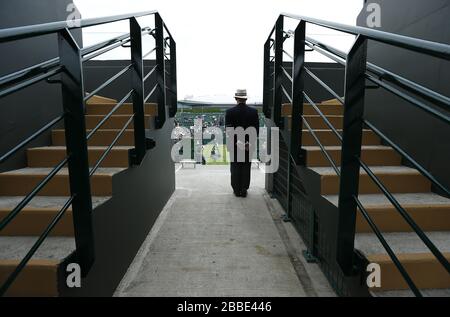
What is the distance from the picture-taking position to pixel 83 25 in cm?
155

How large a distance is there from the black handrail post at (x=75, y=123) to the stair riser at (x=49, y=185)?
55 centimetres

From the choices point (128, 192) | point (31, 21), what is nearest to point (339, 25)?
point (128, 192)

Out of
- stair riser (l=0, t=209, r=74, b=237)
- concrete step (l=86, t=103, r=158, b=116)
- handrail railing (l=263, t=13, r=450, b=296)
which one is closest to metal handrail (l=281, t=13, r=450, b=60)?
handrail railing (l=263, t=13, r=450, b=296)

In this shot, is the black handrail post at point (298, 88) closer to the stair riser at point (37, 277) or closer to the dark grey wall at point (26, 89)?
the stair riser at point (37, 277)

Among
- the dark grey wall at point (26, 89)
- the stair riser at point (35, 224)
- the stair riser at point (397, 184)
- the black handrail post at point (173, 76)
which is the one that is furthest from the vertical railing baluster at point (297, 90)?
the dark grey wall at point (26, 89)

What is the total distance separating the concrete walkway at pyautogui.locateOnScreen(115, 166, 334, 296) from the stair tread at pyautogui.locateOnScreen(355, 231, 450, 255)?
0.60 m

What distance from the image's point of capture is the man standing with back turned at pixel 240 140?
4.34 m

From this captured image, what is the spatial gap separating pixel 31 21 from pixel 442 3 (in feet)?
11.2

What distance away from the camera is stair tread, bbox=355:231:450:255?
1521 millimetres

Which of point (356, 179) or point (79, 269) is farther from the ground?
point (356, 179)

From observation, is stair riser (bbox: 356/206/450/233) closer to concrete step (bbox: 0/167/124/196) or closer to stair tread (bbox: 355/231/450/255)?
stair tread (bbox: 355/231/450/255)

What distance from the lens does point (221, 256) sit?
2475 millimetres
